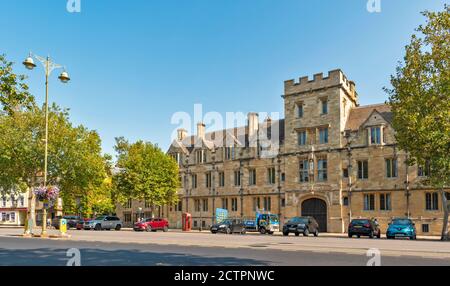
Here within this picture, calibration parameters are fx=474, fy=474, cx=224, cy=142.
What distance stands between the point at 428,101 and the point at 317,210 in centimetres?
1848

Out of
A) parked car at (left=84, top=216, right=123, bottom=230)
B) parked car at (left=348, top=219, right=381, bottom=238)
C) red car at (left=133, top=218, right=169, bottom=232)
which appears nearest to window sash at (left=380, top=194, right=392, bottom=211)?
parked car at (left=348, top=219, right=381, bottom=238)

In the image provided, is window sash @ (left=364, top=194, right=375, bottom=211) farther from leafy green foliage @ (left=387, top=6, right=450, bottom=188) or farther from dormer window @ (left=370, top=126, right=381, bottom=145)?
leafy green foliage @ (left=387, top=6, right=450, bottom=188)

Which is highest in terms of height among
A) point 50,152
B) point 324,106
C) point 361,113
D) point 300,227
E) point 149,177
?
point 324,106

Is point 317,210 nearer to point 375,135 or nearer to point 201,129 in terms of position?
point 375,135

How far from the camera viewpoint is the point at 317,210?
46.8 m

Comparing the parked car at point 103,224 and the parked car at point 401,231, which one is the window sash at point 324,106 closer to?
the parked car at point 401,231

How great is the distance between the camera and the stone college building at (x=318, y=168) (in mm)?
42406

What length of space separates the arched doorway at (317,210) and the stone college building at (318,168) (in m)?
0.10

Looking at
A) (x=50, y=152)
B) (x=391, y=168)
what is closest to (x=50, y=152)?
(x=50, y=152)

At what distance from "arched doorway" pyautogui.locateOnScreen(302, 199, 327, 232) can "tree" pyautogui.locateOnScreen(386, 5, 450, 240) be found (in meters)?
14.8

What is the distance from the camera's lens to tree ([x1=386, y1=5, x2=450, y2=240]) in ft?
99.8

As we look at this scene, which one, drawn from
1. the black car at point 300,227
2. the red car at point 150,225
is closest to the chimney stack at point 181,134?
the red car at point 150,225

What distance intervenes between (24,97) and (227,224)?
2722 cm
